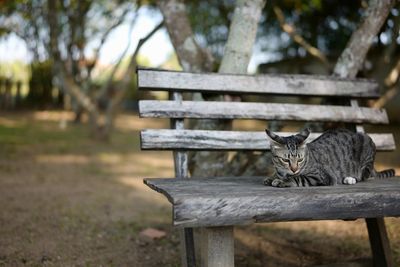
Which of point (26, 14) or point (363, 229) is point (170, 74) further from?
point (26, 14)

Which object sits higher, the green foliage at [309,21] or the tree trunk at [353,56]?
the green foliage at [309,21]

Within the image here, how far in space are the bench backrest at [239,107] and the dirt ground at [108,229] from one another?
1133 mm

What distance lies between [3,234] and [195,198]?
2.97 m

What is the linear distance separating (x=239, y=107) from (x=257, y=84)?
0.29m

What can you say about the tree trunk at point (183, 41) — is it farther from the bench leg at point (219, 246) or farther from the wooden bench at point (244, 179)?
the bench leg at point (219, 246)

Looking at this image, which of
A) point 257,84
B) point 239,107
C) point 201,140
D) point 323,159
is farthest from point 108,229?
point 323,159

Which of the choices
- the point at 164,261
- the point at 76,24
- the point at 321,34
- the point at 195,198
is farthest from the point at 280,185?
the point at 321,34

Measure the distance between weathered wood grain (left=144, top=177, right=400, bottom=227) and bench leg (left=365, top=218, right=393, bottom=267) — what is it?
1.07 m

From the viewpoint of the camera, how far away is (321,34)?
15508 mm

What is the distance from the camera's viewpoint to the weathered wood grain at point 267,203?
2137 mm

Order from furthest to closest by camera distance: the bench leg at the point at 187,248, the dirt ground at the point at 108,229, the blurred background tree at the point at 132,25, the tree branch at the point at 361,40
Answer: the blurred background tree at the point at 132,25 → the tree branch at the point at 361,40 → the dirt ground at the point at 108,229 → the bench leg at the point at 187,248

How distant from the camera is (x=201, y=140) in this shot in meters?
3.51

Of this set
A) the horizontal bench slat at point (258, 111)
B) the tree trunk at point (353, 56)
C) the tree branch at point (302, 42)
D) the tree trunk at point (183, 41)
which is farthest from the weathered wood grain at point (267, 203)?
the tree branch at point (302, 42)

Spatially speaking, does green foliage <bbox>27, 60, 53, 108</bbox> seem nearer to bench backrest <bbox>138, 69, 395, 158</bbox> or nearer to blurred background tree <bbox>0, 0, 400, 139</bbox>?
blurred background tree <bbox>0, 0, 400, 139</bbox>
